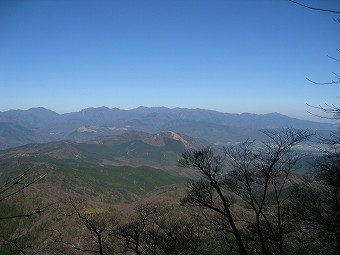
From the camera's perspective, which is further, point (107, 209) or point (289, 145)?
point (107, 209)

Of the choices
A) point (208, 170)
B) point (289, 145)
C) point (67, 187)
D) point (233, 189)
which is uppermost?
point (289, 145)

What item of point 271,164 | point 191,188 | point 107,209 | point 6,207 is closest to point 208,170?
point 191,188

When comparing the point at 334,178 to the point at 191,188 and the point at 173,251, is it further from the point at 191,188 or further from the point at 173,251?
the point at 173,251

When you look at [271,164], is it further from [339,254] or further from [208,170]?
[339,254]

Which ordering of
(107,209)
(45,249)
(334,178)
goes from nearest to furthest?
(334,178), (45,249), (107,209)

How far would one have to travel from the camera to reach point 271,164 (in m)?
14.6

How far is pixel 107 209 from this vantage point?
12094 cm

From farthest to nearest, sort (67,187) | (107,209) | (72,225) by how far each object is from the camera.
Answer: (67,187)
(107,209)
(72,225)

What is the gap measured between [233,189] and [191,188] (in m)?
2.14

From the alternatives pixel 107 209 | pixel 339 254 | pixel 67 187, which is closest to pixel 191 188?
pixel 339 254

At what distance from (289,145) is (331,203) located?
375 centimetres

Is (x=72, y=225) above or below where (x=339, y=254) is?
below

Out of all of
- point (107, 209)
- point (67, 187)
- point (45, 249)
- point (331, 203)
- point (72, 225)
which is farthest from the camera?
point (67, 187)

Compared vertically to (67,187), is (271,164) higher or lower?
higher
